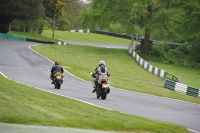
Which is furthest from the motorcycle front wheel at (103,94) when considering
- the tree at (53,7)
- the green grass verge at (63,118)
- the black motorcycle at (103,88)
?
the tree at (53,7)

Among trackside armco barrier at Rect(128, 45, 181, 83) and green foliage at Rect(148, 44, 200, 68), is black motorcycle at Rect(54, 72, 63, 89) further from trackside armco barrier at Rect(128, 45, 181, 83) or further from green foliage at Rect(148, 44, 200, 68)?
green foliage at Rect(148, 44, 200, 68)

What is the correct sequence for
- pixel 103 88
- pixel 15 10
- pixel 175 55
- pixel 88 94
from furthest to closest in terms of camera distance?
pixel 15 10
pixel 175 55
pixel 88 94
pixel 103 88

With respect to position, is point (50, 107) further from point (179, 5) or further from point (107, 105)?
point (179, 5)

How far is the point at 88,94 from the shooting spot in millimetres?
22812

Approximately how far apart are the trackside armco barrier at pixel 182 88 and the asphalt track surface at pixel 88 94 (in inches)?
225

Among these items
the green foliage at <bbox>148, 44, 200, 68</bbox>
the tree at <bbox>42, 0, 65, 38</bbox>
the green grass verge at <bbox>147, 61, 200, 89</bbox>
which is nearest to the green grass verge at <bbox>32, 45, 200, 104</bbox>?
the green grass verge at <bbox>147, 61, 200, 89</bbox>

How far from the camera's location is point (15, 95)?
14.4m

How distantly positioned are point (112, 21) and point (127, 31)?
2140 mm

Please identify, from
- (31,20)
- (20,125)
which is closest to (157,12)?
(31,20)

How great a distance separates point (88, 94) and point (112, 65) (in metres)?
24.9

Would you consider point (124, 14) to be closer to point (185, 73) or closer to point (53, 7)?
point (185, 73)

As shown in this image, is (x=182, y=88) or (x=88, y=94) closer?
(x=88, y=94)

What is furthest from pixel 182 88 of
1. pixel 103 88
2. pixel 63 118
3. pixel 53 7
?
pixel 53 7

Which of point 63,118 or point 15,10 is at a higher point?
point 15,10
